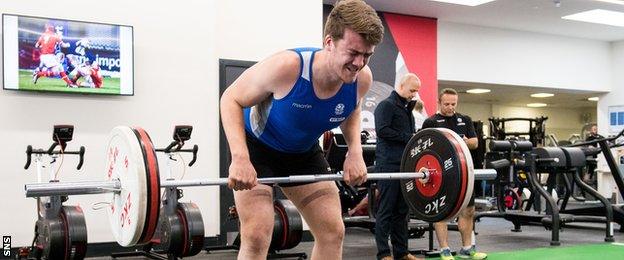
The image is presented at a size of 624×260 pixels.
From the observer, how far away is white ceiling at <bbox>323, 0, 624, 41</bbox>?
7723 mm

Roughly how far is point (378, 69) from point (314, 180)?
5.75 meters

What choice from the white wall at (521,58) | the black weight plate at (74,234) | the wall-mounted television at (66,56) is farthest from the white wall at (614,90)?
the black weight plate at (74,234)

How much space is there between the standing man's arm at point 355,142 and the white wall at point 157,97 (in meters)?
2.98

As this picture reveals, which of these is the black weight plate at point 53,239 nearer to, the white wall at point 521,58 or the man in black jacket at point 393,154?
the man in black jacket at point 393,154

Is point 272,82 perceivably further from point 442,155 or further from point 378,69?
point 378,69

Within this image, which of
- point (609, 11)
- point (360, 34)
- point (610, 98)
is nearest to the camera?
point (360, 34)

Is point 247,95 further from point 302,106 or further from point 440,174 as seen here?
point 440,174

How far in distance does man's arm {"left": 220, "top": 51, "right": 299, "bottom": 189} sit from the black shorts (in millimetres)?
193

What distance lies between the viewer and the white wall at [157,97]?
4.69 m

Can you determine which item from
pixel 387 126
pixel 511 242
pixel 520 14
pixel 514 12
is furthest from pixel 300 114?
pixel 520 14

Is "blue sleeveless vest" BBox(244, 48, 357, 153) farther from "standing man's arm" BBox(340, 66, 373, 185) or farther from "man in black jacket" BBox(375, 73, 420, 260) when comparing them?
"man in black jacket" BBox(375, 73, 420, 260)

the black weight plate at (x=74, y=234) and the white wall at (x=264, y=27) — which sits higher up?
the white wall at (x=264, y=27)

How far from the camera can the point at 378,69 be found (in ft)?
26.0

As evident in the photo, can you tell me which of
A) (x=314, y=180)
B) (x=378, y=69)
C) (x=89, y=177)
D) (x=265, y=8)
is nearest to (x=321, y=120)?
(x=314, y=180)
